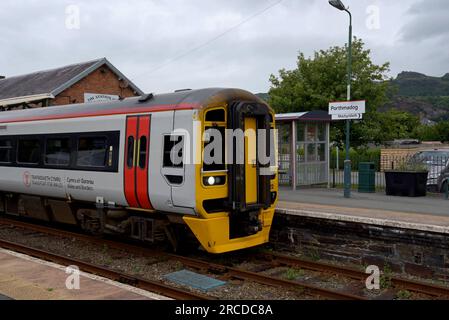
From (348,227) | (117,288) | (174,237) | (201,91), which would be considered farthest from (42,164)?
(348,227)

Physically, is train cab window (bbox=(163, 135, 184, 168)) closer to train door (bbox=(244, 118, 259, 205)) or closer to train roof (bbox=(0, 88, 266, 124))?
train roof (bbox=(0, 88, 266, 124))

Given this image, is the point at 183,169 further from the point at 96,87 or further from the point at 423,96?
the point at 423,96

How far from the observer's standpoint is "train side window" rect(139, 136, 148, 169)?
350 inches

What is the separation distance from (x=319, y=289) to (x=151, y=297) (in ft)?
8.55

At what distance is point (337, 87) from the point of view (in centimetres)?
2816

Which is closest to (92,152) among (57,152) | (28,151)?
(57,152)

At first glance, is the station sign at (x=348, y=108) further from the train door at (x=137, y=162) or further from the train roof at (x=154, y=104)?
the train door at (x=137, y=162)

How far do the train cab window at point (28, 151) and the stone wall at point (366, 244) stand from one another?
588 centimetres

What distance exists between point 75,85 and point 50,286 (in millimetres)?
21182

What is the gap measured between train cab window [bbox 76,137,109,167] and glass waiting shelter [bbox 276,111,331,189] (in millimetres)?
7162

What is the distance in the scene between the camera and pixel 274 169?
30.4 feet

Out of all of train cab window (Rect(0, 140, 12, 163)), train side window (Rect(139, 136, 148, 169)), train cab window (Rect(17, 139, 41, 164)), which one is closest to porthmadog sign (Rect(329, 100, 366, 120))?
train side window (Rect(139, 136, 148, 169))

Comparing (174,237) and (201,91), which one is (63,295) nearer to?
(174,237)

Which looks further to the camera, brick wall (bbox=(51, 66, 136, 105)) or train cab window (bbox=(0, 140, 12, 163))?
brick wall (bbox=(51, 66, 136, 105))
